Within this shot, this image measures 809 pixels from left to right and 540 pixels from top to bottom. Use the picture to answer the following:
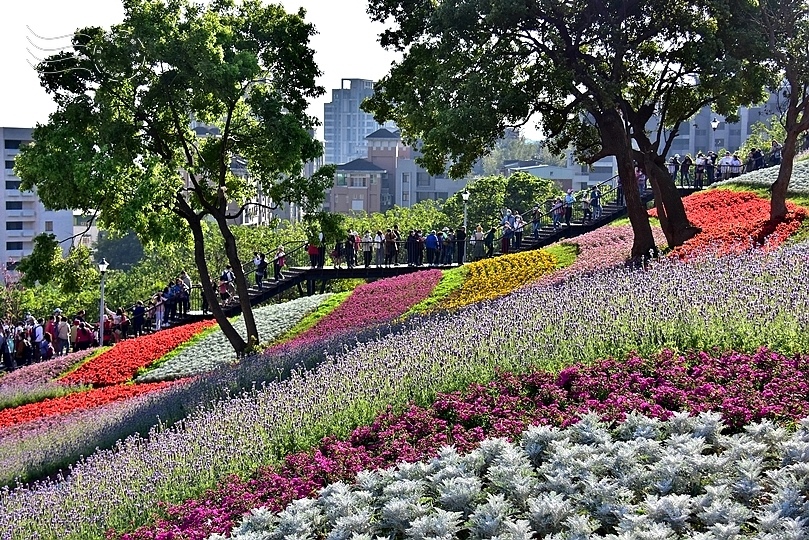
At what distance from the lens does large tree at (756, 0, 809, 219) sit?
68.3 feet

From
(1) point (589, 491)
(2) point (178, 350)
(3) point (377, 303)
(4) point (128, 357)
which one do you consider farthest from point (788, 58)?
(1) point (589, 491)

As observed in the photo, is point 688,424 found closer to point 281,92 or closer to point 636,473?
point 636,473

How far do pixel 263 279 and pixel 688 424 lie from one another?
27899 mm

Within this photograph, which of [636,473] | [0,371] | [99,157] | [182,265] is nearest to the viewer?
[636,473]

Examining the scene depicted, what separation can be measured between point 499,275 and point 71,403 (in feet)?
36.4

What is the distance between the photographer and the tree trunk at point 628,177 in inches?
829

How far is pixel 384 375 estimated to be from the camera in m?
9.92

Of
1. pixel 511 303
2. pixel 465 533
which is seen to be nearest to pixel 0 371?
pixel 511 303

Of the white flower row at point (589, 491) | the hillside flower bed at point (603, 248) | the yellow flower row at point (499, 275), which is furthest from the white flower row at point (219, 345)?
the white flower row at point (589, 491)

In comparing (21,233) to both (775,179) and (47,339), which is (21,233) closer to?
(47,339)

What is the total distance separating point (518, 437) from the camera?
7.70m

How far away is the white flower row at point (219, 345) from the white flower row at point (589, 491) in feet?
44.3

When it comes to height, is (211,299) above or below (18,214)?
below

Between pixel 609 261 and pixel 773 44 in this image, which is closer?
pixel 773 44
